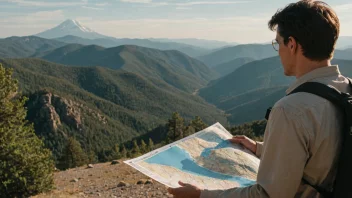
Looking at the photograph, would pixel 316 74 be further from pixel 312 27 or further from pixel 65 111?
pixel 65 111

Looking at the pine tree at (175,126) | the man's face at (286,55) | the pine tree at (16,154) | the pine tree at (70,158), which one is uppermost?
the man's face at (286,55)

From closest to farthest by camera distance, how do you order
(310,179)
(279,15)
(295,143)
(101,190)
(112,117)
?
1. (295,143)
2. (310,179)
3. (279,15)
4. (101,190)
5. (112,117)

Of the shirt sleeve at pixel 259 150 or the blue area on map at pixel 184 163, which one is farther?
the shirt sleeve at pixel 259 150

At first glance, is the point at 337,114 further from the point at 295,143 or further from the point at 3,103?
the point at 3,103

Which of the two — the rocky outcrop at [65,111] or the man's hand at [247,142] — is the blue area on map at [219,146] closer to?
the man's hand at [247,142]

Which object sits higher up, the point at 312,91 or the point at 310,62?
the point at 310,62

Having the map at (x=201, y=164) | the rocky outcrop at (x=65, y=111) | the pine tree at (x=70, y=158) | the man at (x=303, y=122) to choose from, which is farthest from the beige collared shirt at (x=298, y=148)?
the rocky outcrop at (x=65, y=111)

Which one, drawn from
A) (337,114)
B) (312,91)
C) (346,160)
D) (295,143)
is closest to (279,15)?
(312,91)
